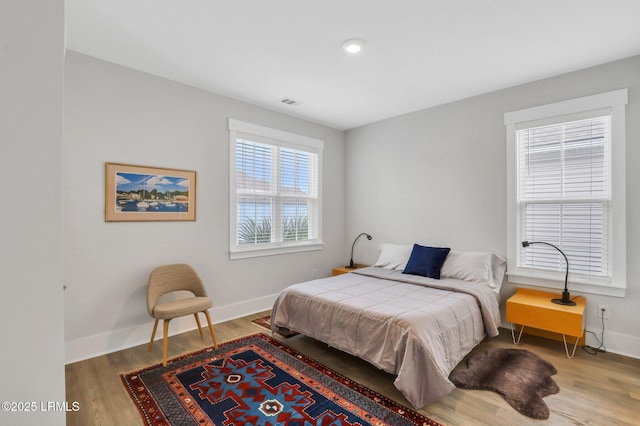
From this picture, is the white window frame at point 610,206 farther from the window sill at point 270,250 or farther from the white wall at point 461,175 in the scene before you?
the window sill at point 270,250

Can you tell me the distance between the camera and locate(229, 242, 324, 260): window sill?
384 cm

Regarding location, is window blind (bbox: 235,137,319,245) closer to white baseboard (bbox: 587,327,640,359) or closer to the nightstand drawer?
the nightstand drawer

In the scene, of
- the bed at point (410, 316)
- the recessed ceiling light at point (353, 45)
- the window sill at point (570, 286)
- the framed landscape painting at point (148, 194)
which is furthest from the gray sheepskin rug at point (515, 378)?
the framed landscape painting at point (148, 194)

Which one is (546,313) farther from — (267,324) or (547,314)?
(267,324)

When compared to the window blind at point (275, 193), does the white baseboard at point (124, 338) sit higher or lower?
lower

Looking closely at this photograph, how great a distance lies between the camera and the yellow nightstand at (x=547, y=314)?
2695mm

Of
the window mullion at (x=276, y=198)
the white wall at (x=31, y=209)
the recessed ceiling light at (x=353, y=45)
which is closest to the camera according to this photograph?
the white wall at (x=31, y=209)

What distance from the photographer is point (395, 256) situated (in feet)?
13.7

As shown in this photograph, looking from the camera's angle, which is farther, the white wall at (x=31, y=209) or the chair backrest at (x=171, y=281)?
the chair backrest at (x=171, y=281)

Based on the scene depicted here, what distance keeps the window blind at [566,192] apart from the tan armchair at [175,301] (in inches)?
136

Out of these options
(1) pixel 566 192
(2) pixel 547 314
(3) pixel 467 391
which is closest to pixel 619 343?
(2) pixel 547 314

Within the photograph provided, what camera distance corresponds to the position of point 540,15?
2.22 metres

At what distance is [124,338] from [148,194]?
1.43 metres

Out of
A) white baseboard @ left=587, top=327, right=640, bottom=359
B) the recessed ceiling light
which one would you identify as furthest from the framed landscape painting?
white baseboard @ left=587, top=327, right=640, bottom=359
